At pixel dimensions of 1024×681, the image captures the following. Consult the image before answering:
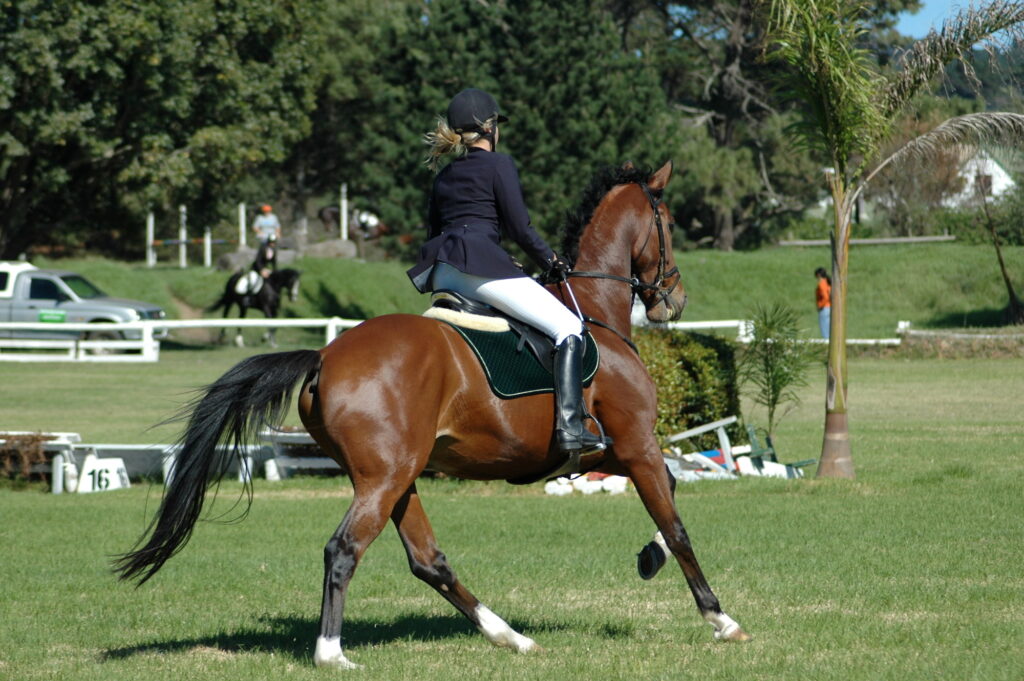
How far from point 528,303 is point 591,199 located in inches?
48.3

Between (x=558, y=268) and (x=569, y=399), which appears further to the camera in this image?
(x=558, y=268)

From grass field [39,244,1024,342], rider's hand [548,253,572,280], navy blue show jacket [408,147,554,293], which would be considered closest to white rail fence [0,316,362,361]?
grass field [39,244,1024,342]

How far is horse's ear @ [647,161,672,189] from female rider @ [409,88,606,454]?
3.80 feet

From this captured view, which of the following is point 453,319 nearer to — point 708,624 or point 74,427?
point 708,624

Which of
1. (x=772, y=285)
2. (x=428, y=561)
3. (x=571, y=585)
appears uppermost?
(x=772, y=285)

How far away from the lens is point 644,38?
191ft

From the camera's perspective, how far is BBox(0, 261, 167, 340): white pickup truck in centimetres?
3356

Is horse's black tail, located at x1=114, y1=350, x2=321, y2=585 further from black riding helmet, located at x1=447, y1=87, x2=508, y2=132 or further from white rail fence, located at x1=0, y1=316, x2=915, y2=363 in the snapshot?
white rail fence, located at x1=0, y1=316, x2=915, y2=363

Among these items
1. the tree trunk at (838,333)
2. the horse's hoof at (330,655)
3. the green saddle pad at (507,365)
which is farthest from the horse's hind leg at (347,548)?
the tree trunk at (838,333)

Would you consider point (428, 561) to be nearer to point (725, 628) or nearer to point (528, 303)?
point (528, 303)

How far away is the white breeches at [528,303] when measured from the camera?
21.8 feet

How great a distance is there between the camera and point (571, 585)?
850cm

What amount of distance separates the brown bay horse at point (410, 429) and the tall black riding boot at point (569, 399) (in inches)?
4.7

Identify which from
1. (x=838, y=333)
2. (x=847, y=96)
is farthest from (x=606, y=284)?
(x=838, y=333)
